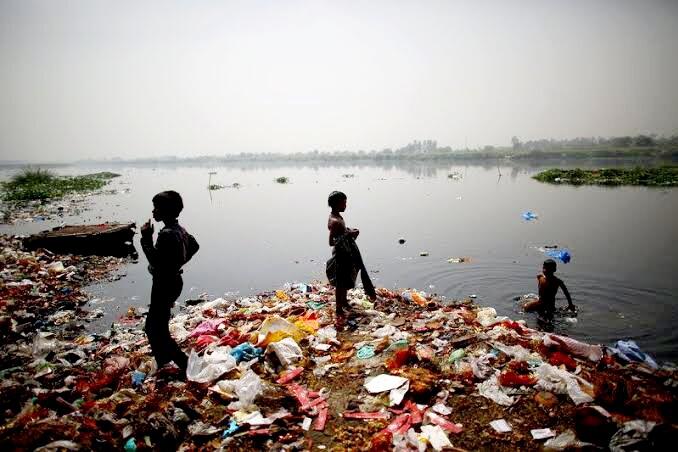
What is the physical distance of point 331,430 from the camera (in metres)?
3.08

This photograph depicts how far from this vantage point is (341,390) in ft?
11.9

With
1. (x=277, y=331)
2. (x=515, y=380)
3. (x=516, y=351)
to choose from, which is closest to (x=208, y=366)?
(x=277, y=331)

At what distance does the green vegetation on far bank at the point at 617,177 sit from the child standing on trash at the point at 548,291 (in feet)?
96.0

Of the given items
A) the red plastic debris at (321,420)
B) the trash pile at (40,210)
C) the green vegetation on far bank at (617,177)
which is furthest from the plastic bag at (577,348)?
Result: the green vegetation on far bank at (617,177)

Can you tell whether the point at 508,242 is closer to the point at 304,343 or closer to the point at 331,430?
the point at 304,343

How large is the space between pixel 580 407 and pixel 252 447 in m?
2.68

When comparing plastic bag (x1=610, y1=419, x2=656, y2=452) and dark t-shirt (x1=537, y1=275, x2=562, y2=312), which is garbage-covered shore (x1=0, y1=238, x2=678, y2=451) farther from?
dark t-shirt (x1=537, y1=275, x2=562, y2=312)

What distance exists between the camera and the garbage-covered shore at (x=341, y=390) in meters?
2.81

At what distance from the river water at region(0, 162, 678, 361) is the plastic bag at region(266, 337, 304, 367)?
4.37m

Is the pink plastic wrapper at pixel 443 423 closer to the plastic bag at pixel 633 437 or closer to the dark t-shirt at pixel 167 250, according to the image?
the plastic bag at pixel 633 437

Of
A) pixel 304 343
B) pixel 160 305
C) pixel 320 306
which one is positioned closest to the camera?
pixel 160 305

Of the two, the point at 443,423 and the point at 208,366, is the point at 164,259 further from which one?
the point at 443,423

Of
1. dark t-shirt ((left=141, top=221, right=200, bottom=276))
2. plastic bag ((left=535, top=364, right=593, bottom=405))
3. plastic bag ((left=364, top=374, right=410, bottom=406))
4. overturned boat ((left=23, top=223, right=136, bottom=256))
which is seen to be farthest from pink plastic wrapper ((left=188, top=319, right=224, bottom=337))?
overturned boat ((left=23, top=223, right=136, bottom=256))

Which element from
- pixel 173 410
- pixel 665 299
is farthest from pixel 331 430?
pixel 665 299
